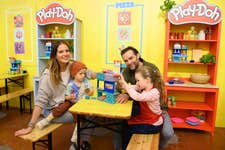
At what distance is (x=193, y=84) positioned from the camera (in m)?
2.80

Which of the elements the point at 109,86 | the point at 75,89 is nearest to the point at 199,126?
the point at 109,86

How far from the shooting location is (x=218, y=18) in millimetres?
2607

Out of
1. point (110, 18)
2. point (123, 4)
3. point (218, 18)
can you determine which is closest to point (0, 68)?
point (110, 18)

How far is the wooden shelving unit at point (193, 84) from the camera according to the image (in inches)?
107

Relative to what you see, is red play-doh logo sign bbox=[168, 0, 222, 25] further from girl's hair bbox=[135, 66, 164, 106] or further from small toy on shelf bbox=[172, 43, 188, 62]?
girl's hair bbox=[135, 66, 164, 106]

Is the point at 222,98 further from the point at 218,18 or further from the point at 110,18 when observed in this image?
the point at 110,18

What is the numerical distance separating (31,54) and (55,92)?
6.70ft

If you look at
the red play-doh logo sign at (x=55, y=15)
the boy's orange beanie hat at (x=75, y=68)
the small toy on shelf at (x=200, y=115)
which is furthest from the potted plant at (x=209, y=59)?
the red play-doh logo sign at (x=55, y=15)

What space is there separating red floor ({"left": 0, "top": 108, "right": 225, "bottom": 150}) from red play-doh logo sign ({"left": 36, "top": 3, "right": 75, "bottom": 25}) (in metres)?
1.74

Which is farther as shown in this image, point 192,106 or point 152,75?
point 192,106

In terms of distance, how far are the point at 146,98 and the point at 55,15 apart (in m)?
2.26

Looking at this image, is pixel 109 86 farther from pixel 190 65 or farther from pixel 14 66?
pixel 14 66

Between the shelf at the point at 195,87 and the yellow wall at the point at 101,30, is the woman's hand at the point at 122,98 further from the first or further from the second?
the yellow wall at the point at 101,30

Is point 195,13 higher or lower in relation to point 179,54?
higher
